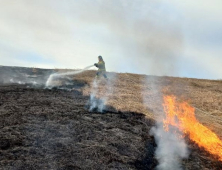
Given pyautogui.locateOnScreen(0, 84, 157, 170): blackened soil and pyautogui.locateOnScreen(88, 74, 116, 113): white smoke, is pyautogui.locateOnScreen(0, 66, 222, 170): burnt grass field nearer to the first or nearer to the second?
pyautogui.locateOnScreen(0, 84, 157, 170): blackened soil

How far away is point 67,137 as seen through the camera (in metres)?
10.4

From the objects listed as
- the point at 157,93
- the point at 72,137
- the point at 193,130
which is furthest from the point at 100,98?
the point at 72,137

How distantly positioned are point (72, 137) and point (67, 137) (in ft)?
0.66

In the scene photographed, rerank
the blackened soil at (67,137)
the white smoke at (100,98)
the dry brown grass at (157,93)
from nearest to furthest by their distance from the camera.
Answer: the blackened soil at (67,137) < the white smoke at (100,98) < the dry brown grass at (157,93)

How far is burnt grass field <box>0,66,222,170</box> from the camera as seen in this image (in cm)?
873

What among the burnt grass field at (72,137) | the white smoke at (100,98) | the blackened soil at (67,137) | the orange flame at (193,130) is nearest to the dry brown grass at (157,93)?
the white smoke at (100,98)

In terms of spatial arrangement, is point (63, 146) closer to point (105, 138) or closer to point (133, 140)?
point (105, 138)

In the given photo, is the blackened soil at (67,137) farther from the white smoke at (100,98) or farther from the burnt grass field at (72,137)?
the white smoke at (100,98)

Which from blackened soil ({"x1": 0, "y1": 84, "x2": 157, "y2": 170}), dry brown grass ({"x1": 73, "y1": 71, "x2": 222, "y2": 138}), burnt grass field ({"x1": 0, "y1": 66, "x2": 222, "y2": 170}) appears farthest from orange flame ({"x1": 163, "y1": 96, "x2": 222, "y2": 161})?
blackened soil ({"x1": 0, "y1": 84, "x2": 157, "y2": 170})

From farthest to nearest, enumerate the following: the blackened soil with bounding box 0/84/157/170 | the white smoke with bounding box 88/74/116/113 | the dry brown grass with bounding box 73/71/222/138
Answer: the dry brown grass with bounding box 73/71/222/138 < the white smoke with bounding box 88/74/116/113 < the blackened soil with bounding box 0/84/157/170

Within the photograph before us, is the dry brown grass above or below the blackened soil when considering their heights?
above

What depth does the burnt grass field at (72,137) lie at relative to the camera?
28.7 feet

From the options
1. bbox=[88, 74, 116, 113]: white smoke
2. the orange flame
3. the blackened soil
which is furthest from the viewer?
bbox=[88, 74, 116, 113]: white smoke

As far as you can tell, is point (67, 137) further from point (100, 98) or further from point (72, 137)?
point (100, 98)
